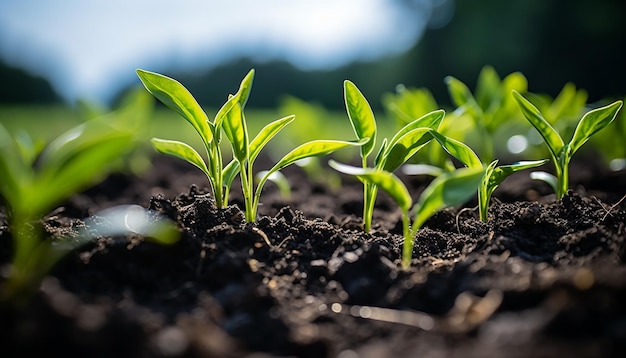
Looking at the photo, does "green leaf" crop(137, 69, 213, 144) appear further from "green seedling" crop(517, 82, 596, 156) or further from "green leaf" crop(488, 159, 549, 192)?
"green seedling" crop(517, 82, 596, 156)

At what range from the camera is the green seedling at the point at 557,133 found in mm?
1527

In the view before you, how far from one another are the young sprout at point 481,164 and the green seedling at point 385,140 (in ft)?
0.20

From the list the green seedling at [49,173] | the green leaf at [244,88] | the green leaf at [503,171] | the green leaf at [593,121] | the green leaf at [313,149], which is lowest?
the green seedling at [49,173]

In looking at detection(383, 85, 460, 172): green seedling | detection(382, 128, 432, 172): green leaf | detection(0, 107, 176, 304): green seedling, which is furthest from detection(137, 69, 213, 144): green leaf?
detection(383, 85, 460, 172): green seedling

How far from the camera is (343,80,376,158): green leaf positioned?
146 cm

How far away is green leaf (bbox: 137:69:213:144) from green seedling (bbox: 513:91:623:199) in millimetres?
998

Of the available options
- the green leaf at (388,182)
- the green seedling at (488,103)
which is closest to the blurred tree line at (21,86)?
the green seedling at (488,103)

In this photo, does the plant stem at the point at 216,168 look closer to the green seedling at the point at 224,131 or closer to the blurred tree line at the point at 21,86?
the green seedling at the point at 224,131

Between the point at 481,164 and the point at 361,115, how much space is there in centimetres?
40

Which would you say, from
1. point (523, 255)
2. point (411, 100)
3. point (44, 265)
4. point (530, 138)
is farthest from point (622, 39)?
point (44, 265)

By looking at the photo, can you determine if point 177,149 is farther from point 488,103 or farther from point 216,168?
point 488,103

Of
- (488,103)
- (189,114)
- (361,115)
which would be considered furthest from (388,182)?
(488,103)

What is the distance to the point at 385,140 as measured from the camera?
1417mm

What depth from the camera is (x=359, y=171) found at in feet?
3.51
